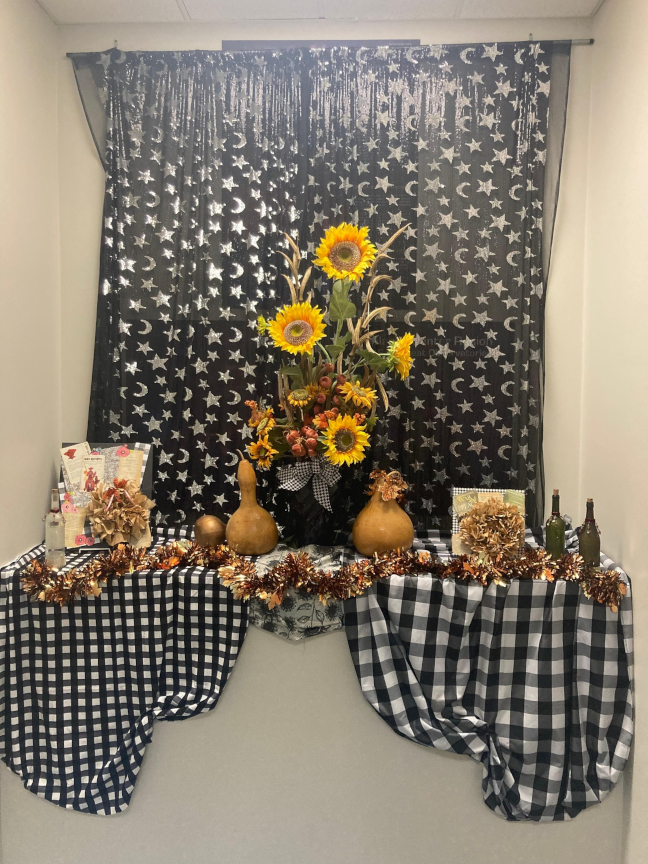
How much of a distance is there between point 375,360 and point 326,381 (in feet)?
0.57

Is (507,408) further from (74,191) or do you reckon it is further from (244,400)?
(74,191)

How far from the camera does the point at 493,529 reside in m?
1.77

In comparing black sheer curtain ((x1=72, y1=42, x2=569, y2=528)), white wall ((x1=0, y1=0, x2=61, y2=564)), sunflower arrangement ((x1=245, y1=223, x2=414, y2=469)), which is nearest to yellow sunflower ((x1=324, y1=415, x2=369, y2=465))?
sunflower arrangement ((x1=245, y1=223, x2=414, y2=469))

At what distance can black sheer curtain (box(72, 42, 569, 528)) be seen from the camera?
201 cm

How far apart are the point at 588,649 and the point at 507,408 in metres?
0.81

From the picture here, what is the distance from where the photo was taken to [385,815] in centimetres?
174

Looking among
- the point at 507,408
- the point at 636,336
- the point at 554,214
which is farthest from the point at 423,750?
the point at 554,214

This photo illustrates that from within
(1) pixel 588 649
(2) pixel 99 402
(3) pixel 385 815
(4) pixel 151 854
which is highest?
(2) pixel 99 402

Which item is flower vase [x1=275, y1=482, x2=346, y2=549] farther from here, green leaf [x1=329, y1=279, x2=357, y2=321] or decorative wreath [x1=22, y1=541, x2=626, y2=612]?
green leaf [x1=329, y1=279, x2=357, y2=321]

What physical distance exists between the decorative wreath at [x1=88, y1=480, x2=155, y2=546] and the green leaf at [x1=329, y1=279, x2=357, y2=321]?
2.88 feet

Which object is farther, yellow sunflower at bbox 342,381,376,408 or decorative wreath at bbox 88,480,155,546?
decorative wreath at bbox 88,480,155,546

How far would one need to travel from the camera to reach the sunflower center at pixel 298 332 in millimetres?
1765

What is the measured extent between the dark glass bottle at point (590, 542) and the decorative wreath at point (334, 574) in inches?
1.3

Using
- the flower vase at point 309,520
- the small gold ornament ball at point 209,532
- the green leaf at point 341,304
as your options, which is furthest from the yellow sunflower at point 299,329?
the small gold ornament ball at point 209,532
